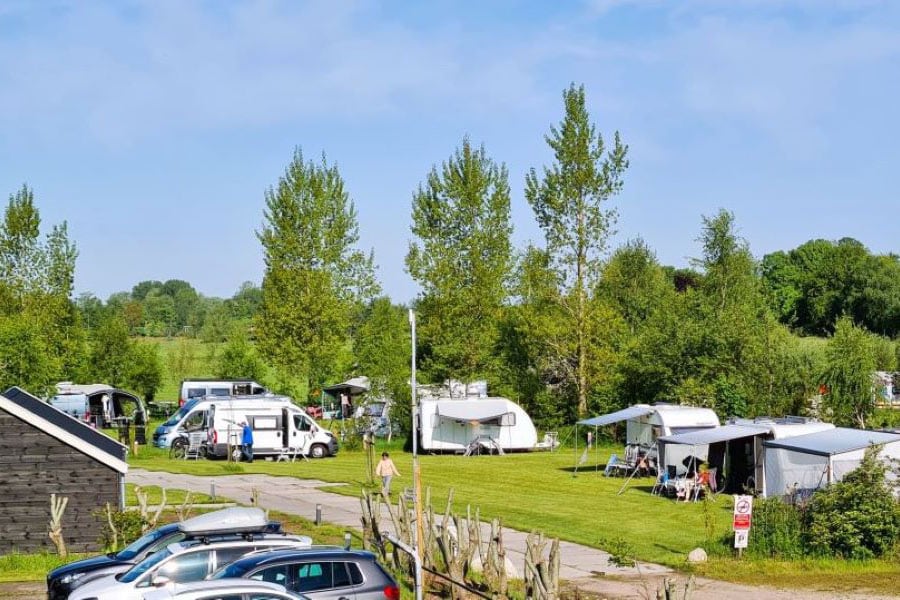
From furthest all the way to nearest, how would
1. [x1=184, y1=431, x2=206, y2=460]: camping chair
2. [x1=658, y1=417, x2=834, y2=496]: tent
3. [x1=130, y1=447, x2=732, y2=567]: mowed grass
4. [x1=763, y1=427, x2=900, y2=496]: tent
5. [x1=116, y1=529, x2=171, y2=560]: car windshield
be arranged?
[x1=184, y1=431, x2=206, y2=460]: camping chair
[x1=658, y1=417, x2=834, y2=496]: tent
[x1=763, y1=427, x2=900, y2=496]: tent
[x1=130, y1=447, x2=732, y2=567]: mowed grass
[x1=116, y1=529, x2=171, y2=560]: car windshield

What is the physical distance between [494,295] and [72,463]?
31381mm

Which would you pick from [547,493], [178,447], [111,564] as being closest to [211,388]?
[178,447]

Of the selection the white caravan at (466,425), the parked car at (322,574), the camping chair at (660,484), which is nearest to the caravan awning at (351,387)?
the white caravan at (466,425)

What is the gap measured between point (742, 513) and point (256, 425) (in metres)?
22.6

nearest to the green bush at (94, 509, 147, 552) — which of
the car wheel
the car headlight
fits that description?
the car headlight

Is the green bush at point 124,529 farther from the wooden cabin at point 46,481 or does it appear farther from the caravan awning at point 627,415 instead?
the caravan awning at point 627,415

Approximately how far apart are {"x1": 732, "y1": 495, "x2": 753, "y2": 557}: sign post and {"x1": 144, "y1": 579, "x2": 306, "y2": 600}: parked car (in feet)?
38.9

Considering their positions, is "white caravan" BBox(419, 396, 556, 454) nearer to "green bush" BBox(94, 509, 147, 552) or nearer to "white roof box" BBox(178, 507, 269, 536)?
"green bush" BBox(94, 509, 147, 552)

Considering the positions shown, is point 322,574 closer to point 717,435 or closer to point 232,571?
point 232,571

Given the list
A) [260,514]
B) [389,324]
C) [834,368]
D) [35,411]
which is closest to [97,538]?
[35,411]

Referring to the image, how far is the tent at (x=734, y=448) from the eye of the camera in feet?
102

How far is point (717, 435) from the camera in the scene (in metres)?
31.3

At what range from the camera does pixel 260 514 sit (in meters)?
16.9

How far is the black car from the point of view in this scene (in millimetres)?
16663
